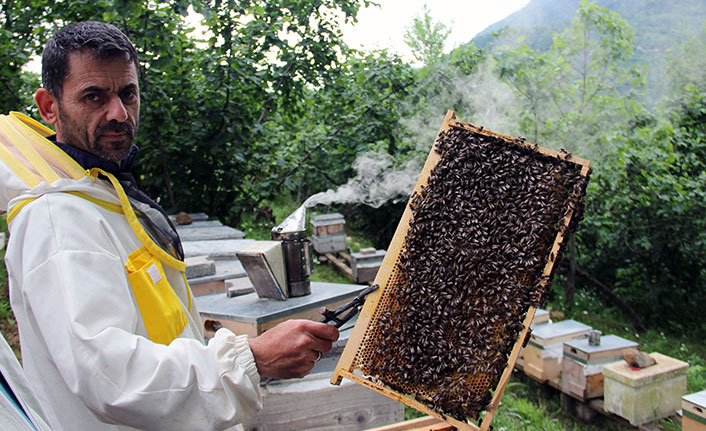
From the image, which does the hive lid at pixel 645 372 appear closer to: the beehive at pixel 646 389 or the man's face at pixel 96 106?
the beehive at pixel 646 389

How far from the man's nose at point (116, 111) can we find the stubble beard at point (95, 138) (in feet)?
0.09

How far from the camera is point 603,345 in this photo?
194 inches

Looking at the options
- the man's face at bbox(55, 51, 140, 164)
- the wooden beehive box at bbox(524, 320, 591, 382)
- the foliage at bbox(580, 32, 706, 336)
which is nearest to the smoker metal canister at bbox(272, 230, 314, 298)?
the man's face at bbox(55, 51, 140, 164)

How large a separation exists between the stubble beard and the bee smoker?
3.38 feet

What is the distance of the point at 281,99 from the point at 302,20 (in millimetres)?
1107

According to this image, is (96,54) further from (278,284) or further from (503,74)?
(503,74)

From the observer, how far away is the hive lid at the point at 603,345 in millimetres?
4844

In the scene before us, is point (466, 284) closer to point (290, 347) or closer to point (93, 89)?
point (290, 347)

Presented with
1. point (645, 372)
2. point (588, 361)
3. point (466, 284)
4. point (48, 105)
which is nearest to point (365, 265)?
point (588, 361)

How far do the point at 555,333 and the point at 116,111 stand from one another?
16.2ft

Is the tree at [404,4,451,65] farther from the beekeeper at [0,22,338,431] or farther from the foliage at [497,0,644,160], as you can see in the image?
the beekeeper at [0,22,338,431]

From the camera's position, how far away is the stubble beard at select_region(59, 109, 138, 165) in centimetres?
181

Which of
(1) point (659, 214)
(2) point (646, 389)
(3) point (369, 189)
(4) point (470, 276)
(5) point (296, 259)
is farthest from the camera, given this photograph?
(1) point (659, 214)

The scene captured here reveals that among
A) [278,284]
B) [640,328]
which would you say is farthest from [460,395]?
[640,328]
